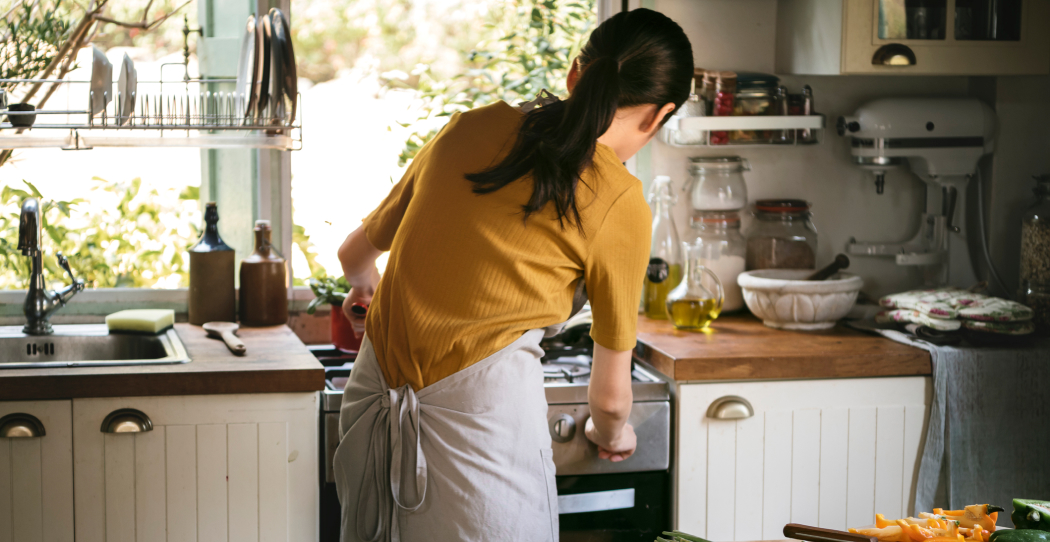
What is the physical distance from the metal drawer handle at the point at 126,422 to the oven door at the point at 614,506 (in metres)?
0.79

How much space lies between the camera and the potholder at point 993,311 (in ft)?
6.16

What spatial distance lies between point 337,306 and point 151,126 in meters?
0.58

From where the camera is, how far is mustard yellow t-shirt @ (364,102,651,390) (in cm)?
118

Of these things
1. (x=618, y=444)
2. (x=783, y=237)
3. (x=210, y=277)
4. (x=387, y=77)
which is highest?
(x=387, y=77)

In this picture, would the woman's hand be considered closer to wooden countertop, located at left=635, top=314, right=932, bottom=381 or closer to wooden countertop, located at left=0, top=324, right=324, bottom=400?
wooden countertop, located at left=635, top=314, right=932, bottom=381

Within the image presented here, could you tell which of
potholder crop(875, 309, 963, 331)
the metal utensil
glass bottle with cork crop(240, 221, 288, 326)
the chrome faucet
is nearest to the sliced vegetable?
potholder crop(875, 309, 963, 331)

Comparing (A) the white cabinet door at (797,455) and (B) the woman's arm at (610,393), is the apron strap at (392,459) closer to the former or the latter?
(B) the woman's arm at (610,393)

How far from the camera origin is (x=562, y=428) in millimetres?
1733

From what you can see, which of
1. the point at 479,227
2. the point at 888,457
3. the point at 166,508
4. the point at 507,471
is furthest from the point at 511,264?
the point at 888,457

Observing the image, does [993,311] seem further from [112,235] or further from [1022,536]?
[112,235]

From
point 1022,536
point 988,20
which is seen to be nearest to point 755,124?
point 988,20

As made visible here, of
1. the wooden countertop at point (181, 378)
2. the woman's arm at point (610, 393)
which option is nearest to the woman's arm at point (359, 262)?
the wooden countertop at point (181, 378)

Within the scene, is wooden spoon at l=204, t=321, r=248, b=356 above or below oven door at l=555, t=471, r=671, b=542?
above

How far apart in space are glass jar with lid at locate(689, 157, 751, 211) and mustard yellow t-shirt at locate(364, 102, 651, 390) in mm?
1149
